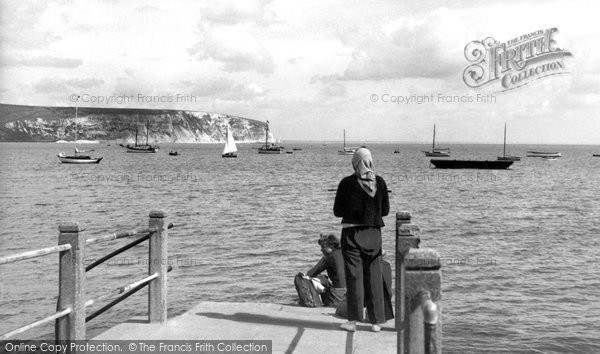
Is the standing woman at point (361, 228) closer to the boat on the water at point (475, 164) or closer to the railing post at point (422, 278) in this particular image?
the railing post at point (422, 278)

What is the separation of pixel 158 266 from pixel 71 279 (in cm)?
170

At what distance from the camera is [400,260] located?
22.7 feet

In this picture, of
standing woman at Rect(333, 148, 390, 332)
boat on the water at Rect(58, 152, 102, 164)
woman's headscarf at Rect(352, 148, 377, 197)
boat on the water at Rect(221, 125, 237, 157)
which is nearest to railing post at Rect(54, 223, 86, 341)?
standing woman at Rect(333, 148, 390, 332)

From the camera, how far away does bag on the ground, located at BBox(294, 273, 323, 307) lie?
8.93m

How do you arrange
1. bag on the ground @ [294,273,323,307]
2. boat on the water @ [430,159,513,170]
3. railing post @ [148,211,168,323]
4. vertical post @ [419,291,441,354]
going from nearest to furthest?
vertical post @ [419,291,441,354], railing post @ [148,211,168,323], bag on the ground @ [294,273,323,307], boat on the water @ [430,159,513,170]

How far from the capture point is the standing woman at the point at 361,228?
272 inches

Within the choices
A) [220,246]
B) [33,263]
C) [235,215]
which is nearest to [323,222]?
[235,215]

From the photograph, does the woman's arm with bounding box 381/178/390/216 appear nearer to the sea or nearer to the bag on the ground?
the bag on the ground

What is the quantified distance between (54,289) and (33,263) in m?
4.09

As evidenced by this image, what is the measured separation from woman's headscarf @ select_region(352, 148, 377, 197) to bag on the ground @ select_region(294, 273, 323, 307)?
2562 millimetres

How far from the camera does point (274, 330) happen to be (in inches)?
284

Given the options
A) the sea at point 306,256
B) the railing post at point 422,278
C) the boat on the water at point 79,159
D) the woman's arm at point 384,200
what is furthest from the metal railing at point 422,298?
the boat on the water at point 79,159

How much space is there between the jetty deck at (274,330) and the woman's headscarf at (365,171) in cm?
159

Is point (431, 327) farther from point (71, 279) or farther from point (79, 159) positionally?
point (79, 159)
